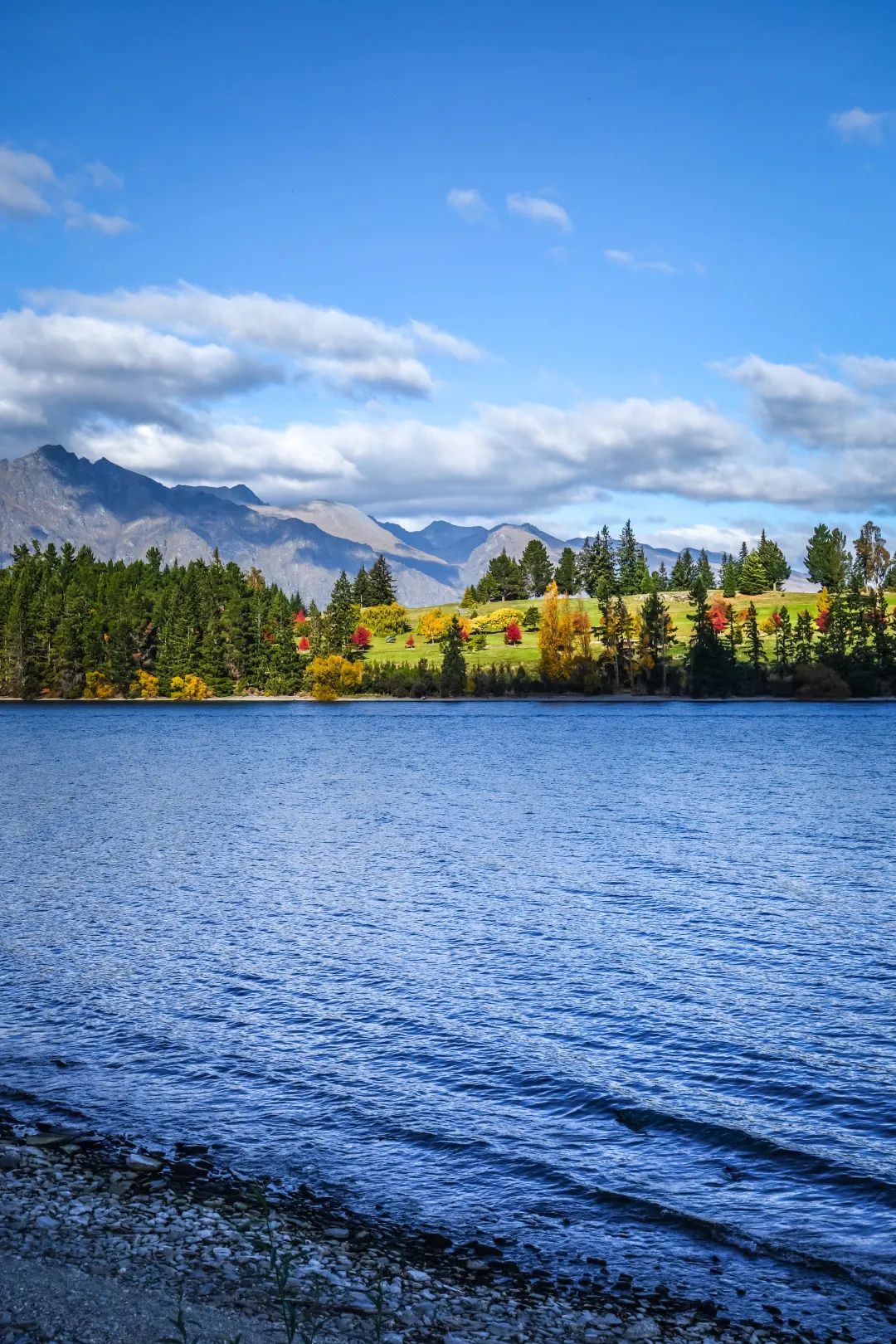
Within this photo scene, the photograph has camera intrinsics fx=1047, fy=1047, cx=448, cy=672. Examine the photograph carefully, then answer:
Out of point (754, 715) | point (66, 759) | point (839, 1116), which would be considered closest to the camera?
point (839, 1116)

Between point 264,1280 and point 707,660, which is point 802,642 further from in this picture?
point 264,1280

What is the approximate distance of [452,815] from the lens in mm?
62094

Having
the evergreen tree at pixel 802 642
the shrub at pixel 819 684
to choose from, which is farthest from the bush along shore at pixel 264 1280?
the evergreen tree at pixel 802 642

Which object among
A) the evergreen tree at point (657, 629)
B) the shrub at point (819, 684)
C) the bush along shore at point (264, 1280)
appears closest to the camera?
the bush along shore at point (264, 1280)

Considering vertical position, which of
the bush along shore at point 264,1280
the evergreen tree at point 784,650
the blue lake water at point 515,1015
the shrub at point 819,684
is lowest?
the blue lake water at point 515,1015

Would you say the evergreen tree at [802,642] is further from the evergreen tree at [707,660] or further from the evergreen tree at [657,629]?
the evergreen tree at [657,629]

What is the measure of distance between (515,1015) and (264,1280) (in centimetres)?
1278

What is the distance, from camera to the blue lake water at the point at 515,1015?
54.3 feet

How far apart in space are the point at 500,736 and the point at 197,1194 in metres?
112

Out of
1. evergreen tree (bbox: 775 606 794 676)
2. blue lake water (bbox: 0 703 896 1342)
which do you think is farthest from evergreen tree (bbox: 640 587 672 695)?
blue lake water (bbox: 0 703 896 1342)

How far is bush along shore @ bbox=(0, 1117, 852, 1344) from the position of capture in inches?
476

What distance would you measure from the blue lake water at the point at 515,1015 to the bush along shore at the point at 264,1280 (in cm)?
90

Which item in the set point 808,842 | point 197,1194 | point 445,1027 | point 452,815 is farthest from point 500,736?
point 197,1194

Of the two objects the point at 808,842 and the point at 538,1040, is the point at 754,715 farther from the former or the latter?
the point at 538,1040
